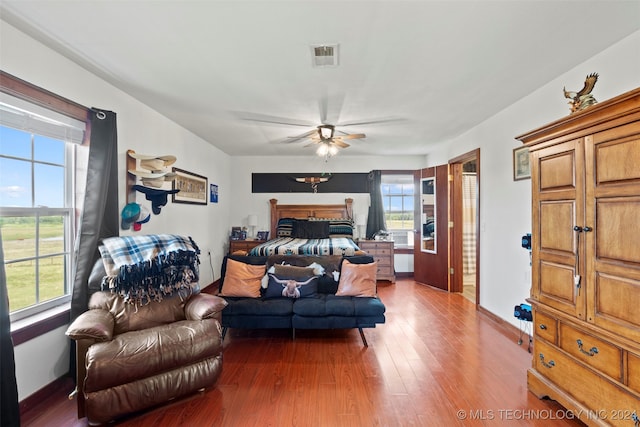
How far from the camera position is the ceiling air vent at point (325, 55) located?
6.63ft

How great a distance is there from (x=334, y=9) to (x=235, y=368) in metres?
2.83

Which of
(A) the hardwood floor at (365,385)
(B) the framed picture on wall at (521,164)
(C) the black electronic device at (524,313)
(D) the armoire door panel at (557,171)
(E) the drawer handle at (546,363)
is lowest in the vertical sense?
(A) the hardwood floor at (365,385)

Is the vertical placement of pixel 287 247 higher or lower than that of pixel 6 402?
higher

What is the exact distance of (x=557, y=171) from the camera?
1919mm

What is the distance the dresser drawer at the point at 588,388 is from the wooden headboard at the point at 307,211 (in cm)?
410

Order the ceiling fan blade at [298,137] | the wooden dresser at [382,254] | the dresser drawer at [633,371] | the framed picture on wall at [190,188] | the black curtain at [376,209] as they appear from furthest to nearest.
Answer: the black curtain at [376,209] → the wooden dresser at [382,254] → the ceiling fan blade at [298,137] → the framed picture on wall at [190,188] → the dresser drawer at [633,371]

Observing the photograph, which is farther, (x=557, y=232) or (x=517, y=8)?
(x=557, y=232)

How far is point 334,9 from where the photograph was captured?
164cm

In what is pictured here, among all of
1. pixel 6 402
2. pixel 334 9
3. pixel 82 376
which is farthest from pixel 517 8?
pixel 6 402

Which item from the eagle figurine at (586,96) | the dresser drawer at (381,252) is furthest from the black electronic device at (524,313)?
the dresser drawer at (381,252)

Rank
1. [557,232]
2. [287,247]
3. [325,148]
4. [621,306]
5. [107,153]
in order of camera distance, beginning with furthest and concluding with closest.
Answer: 1. [287,247]
2. [325,148]
3. [107,153]
4. [557,232]
5. [621,306]

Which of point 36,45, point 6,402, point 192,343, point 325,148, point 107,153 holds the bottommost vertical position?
point 6,402

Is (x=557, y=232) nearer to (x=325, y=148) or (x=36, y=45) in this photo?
(x=325, y=148)

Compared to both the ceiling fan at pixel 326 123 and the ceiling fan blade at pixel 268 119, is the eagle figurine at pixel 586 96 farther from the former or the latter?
the ceiling fan blade at pixel 268 119
